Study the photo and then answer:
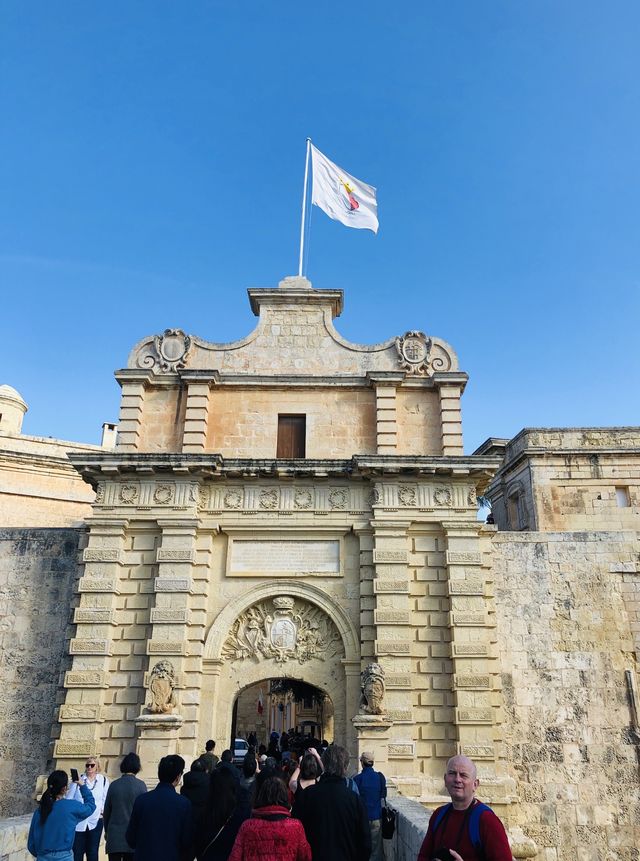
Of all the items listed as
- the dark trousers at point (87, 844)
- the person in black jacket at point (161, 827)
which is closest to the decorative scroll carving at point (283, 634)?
the dark trousers at point (87, 844)

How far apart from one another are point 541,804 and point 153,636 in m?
8.46

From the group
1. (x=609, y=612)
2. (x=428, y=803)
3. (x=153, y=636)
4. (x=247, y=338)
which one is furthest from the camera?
(x=247, y=338)

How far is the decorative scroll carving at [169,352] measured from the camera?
16.1 metres

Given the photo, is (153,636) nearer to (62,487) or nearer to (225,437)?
(225,437)

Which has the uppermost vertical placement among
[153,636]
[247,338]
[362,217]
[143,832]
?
[362,217]

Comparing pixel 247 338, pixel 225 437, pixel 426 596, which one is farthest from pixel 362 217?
pixel 426 596

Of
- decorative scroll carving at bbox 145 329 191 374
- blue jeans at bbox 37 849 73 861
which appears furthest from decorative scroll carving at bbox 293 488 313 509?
blue jeans at bbox 37 849 73 861

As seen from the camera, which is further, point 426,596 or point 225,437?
point 225,437

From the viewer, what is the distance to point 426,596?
→ 14.2 m

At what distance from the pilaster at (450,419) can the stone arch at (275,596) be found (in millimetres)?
4155

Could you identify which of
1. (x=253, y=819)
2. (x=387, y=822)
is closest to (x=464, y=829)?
(x=253, y=819)

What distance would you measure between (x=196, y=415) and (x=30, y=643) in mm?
6047

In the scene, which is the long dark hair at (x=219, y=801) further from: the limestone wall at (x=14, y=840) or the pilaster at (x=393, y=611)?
the pilaster at (x=393, y=611)

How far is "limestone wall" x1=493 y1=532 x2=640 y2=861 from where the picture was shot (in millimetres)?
13797
